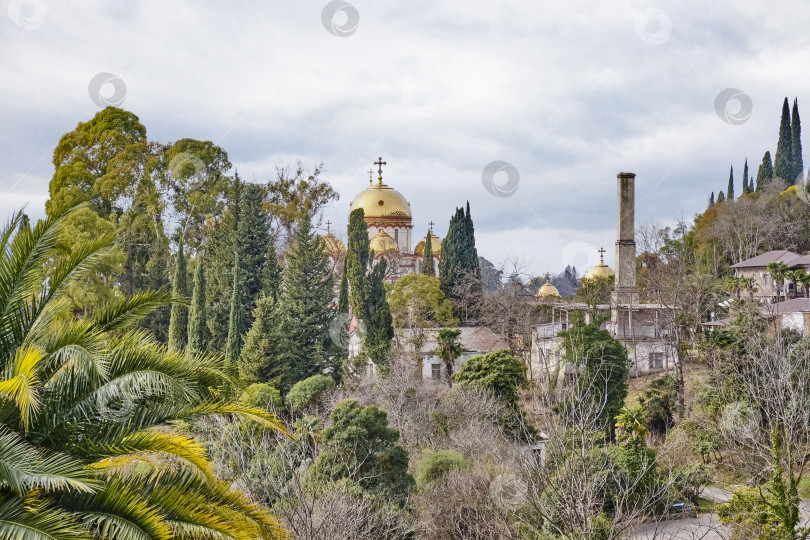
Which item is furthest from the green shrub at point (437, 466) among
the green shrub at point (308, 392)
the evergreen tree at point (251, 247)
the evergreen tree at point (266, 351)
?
the evergreen tree at point (251, 247)

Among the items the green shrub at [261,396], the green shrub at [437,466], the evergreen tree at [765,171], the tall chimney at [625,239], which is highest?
the evergreen tree at [765,171]

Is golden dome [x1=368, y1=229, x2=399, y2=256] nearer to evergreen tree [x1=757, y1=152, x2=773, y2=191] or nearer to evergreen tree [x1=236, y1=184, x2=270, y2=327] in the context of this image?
→ evergreen tree [x1=236, y1=184, x2=270, y2=327]

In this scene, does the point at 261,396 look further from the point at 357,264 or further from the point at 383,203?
the point at 383,203

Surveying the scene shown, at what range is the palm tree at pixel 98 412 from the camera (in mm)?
5773

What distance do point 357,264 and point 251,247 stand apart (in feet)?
13.9

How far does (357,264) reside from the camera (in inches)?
1251

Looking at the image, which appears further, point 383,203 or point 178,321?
point 383,203

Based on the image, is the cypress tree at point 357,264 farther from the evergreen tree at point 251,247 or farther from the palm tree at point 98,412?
the palm tree at point 98,412

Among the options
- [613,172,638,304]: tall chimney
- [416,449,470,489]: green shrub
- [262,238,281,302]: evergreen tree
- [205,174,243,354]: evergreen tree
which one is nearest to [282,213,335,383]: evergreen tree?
[262,238,281,302]: evergreen tree

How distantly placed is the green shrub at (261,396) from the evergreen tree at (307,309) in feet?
11.9

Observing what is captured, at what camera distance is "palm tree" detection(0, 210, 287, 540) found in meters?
5.77

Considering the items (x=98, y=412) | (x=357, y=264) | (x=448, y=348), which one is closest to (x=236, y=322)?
(x=357, y=264)

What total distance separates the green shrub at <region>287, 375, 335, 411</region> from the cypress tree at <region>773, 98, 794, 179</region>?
40544mm

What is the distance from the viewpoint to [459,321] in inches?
1439
